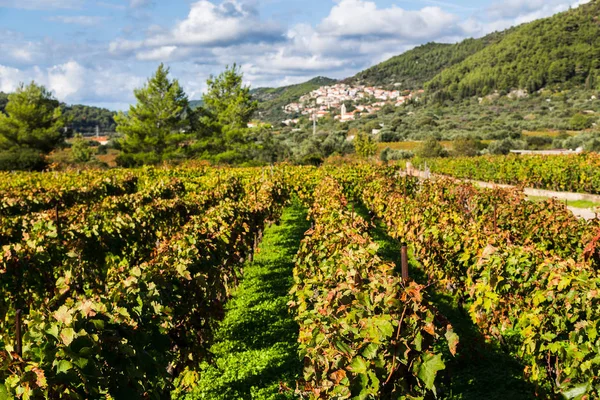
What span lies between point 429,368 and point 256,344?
3.62 m

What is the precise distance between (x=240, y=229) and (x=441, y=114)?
280 ft

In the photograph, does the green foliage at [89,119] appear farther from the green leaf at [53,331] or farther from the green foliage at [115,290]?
the green leaf at [53,331]

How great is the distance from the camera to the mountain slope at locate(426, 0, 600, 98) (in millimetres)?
90312

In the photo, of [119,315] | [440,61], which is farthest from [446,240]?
[440,61]

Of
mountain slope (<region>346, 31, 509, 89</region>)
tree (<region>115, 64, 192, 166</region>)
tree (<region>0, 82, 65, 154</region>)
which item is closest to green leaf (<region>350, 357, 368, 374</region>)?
tree (<region>115, 64, 192, 166</region>)

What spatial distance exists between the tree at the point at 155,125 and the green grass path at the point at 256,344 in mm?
33132

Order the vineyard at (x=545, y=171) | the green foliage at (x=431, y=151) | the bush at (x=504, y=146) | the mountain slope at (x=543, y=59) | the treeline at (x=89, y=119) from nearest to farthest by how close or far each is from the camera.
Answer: the vineyard at (x=545, y=171), the green foliage at (x=431, y=151), the bush at (x=504, y=146), the mountain slope at (x=543, y=59), the treeline at (x=89, y=119)

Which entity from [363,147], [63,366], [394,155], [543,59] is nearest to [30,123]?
[363,147]

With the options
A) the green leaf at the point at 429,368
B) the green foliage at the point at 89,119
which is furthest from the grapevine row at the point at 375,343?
the green foliage at the point at 89,119

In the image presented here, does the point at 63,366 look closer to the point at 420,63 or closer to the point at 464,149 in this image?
the point at 464,149

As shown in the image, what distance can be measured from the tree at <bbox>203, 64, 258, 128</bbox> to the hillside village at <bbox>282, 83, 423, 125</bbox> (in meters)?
79.3

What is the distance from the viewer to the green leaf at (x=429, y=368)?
9.35 feet

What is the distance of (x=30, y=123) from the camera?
138 ft

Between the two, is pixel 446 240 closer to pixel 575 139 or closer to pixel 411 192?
pixel 411 192
